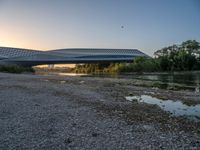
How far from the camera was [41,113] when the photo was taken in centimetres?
1135

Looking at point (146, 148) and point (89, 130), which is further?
point (89, 130)

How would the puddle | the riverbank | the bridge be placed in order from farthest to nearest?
the bridge < the puddle < the riverbank

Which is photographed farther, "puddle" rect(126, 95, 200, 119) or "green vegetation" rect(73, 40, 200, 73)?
"green vegetation" rect(73, 40, 200, 73)

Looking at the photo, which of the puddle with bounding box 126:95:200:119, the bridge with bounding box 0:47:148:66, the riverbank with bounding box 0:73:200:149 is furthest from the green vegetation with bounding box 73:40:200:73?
the riverbank with bounding box 0:73:200:149

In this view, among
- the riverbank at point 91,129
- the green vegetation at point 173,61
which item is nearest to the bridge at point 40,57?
the green vegetation at point 173,61

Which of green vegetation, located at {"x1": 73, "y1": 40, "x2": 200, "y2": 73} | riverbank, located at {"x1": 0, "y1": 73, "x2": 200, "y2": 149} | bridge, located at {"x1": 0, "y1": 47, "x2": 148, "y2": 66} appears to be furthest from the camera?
bridge, located at {"x1": 0, "y1": 47, "x2": 148, "y2": 66}

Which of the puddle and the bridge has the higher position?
the bridge

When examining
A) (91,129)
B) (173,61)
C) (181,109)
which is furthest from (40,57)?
(91,129)

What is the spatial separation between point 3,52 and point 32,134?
12391cm

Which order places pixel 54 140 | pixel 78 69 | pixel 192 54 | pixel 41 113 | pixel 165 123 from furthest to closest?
pixel 78 69 < pixel 192 54 < pixel 41 113 < pixel 165 123 < pixel 54 140

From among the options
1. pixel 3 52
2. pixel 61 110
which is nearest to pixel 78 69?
pixel 3 52

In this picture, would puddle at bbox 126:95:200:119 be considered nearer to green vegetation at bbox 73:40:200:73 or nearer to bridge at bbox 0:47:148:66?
green vegetation at bbox 73:40:200:73

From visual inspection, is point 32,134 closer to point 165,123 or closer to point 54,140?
point 54,140

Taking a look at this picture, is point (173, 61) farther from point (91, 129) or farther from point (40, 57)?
point (91, 129)
